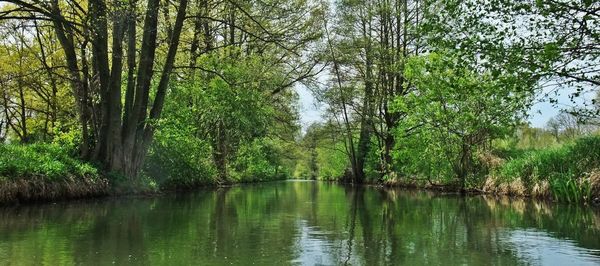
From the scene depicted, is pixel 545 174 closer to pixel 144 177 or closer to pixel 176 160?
pixel 144 177

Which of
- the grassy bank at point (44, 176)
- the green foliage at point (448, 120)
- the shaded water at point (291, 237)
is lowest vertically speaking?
the shaded water at point (291, 237)

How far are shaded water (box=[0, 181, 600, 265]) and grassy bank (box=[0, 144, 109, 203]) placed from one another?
820 mm

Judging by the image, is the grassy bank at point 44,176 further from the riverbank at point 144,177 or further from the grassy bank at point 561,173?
the grassy bank at point 561,173

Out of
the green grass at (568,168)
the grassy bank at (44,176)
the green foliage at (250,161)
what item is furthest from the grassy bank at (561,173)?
the green foliage at (250,161)

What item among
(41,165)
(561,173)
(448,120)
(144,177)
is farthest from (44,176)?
(448,120)

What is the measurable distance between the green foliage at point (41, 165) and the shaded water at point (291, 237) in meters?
1.07

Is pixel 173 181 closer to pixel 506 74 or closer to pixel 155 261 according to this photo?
pixel 506 74

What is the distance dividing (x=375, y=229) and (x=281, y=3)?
1901 cm

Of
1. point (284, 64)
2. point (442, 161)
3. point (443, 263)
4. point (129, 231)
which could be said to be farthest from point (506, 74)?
point (284, 64)

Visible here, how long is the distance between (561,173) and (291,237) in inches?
443

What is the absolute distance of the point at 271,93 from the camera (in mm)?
29906

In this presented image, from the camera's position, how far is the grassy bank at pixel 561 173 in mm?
14965

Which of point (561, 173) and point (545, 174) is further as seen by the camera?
point (545, 174)

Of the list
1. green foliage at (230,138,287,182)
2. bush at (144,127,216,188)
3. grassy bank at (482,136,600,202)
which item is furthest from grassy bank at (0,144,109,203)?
green foliage at (230,138,287,182)
